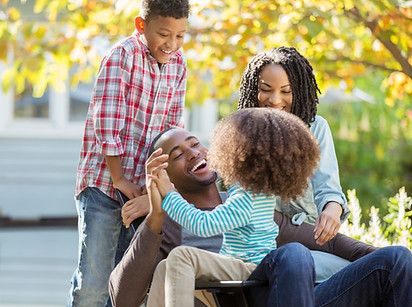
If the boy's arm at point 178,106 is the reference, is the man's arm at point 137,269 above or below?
below

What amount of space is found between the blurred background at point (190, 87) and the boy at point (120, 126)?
127cm

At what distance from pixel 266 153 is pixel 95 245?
107cm

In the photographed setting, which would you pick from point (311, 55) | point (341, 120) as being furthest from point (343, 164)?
point (311, 55)

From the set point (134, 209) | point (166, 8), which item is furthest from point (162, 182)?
point (166, 8)

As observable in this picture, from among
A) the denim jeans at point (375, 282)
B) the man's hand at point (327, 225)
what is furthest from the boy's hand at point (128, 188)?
the denim jeans at point (375, 282)

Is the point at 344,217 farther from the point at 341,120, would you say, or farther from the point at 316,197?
the point at 341,120

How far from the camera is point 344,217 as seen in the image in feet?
9.07

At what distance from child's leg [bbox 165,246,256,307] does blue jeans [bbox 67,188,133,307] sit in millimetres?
895

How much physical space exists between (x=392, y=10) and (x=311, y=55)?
814 millimetres

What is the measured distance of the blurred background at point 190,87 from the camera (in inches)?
196

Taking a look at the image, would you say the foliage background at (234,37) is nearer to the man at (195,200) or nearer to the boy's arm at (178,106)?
the boy's arm at (178,106)

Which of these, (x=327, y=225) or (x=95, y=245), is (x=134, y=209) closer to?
(x=95, y=245)

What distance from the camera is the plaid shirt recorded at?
296cm

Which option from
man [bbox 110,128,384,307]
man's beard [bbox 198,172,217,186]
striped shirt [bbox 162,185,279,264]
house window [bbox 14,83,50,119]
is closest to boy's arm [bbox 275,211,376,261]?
man [bbox 110,128,384,307]
